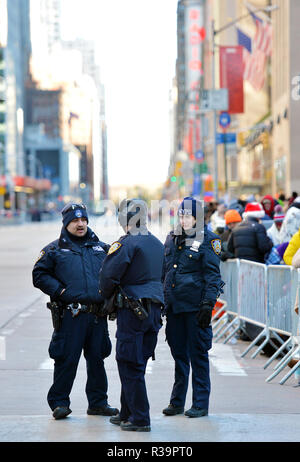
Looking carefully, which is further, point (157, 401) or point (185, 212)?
point (157, 401)

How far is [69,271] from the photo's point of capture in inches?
313

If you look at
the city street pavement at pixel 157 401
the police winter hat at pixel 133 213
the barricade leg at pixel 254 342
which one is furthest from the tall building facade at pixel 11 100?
the police winter hat at pixel 133 213

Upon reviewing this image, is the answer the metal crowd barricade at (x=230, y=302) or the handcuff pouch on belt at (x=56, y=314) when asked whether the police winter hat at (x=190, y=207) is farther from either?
the metal crowd barricade at (x=230, y=302)

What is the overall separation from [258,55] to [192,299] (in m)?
36.6

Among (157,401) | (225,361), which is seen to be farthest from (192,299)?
(225,361)

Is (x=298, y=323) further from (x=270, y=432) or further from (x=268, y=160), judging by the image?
(x=268, y=160)

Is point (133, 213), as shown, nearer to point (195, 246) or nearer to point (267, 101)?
point (195, 246)

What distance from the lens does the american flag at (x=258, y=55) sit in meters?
43.2

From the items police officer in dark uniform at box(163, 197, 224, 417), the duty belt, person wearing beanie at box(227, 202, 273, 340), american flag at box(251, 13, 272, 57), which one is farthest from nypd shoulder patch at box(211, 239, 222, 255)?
american flag at box(251, 13, 272, 57)

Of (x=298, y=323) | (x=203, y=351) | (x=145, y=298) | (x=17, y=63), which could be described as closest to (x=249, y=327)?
(x=298, y=323)

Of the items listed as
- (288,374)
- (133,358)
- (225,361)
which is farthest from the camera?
(225,361)

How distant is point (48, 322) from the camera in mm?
15430

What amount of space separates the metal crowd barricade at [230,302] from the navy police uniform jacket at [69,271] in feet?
17.8

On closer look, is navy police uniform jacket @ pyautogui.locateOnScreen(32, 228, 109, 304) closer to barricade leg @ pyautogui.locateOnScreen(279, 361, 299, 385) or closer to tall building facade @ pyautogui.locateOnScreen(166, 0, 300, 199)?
barricade leg @ pyautogui.locateOnScreen(279, 361, 299, 385)
